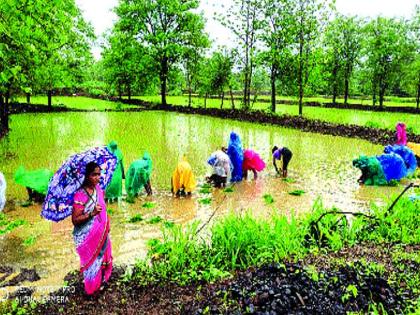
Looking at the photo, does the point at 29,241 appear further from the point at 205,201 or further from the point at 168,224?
the point at 205,201

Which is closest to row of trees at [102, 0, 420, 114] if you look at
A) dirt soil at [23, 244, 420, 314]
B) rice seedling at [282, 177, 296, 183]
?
rice seedling at [282, 177, 296, 183]

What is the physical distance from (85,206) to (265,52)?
24.7m

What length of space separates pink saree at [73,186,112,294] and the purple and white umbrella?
15 centimetres

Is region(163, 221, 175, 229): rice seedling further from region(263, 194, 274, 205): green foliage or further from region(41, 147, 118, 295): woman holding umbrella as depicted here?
region(263, 194, 274, 205): green foliage

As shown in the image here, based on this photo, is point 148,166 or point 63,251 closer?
point 63,251

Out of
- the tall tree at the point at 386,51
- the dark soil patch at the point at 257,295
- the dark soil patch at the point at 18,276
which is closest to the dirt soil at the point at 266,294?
the dark soil patch at the point at 257,295

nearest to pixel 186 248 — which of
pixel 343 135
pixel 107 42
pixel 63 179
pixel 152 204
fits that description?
pixel 63 179

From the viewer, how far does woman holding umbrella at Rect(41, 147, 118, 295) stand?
4.43 m

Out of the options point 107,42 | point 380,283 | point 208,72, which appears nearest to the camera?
point 380,283

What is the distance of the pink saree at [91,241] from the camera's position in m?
4.48

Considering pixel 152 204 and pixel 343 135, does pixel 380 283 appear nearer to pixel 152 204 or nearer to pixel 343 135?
pixel 152 204

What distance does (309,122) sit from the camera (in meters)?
21.4

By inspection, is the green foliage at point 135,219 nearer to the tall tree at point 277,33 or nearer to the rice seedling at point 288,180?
the rice seedling at point 288,180

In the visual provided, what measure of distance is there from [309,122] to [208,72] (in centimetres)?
1121
